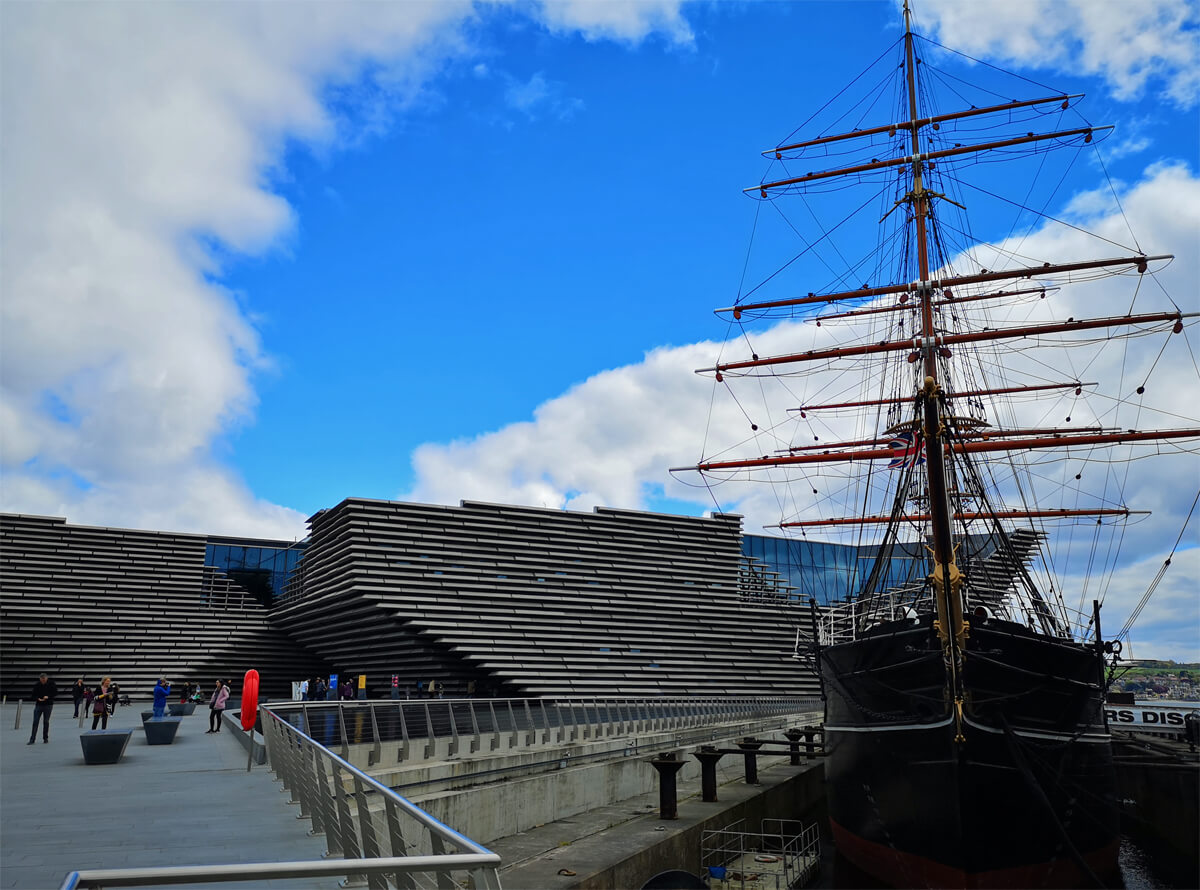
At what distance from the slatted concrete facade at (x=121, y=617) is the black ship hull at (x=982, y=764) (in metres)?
37.1

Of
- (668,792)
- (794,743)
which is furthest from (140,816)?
(794,743)

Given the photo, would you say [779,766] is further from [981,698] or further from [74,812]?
[74,812]

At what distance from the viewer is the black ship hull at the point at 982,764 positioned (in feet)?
41.5

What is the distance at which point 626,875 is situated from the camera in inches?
492

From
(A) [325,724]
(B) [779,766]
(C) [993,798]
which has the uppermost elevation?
(A) [325,724]

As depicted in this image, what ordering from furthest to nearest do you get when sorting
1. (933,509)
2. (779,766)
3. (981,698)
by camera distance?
(779,766)
(933,509)
(981,698)

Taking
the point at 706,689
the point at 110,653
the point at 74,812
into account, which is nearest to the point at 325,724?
the point at 74,812

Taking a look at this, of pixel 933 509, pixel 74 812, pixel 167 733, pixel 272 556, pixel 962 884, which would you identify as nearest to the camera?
pixel 74 812

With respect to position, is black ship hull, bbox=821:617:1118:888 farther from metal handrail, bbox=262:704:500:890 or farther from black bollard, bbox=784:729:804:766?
metal handrail, bbox=262:704:500:890

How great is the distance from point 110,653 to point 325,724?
33.4m

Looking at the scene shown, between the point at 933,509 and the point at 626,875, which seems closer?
the point at 626,875

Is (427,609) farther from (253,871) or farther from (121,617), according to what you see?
(253,871)

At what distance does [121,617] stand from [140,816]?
38.4 meters

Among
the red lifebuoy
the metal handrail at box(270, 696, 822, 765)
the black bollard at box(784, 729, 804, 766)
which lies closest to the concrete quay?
the black bollard at box(784, 729, 804, 766)
